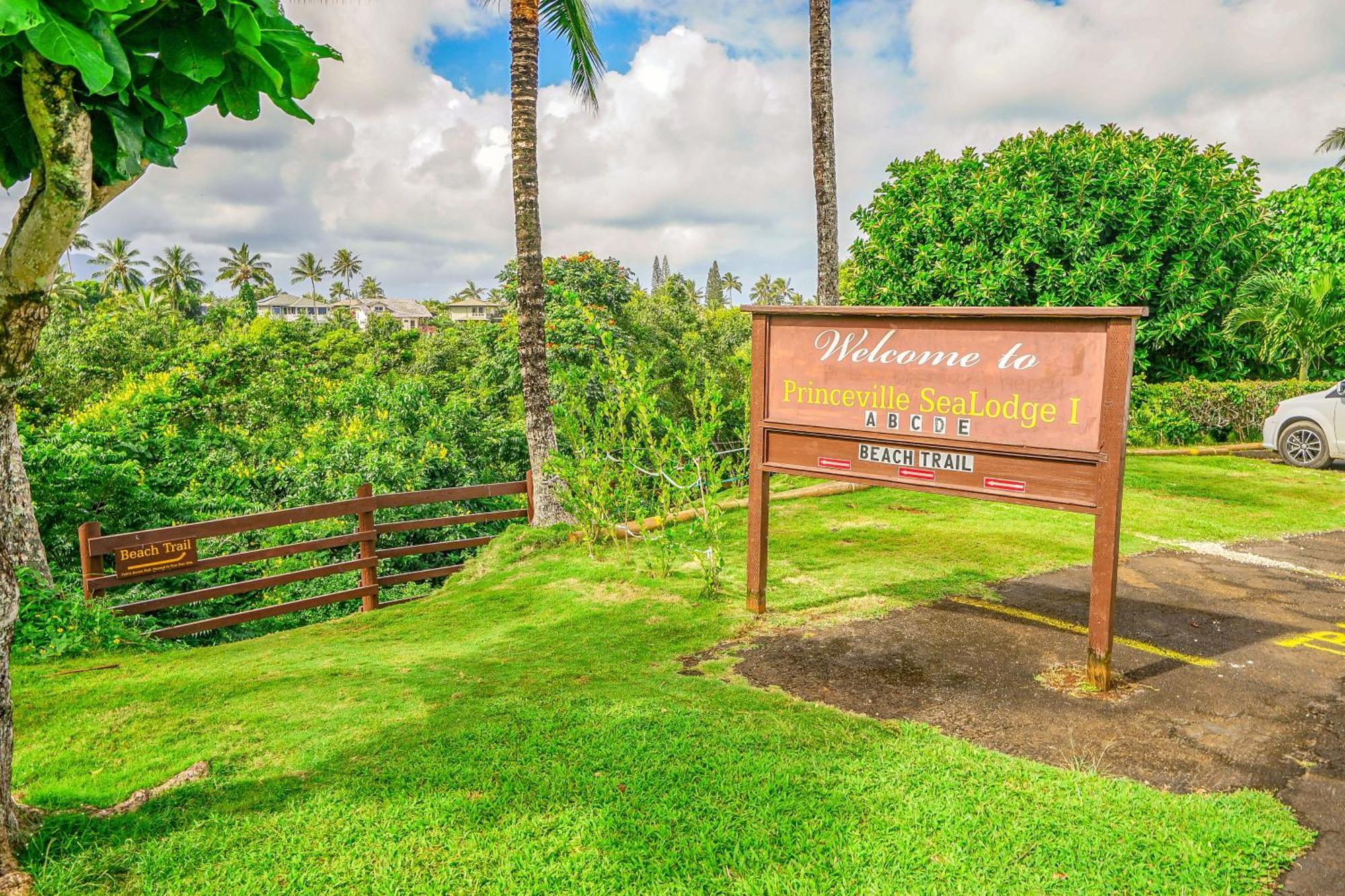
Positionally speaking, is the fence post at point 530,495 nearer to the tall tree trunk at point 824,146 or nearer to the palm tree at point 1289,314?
the tall tree trunk at point 824,146

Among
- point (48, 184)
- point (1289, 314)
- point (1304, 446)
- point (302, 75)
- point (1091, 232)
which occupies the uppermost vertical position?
point (1091, 232)

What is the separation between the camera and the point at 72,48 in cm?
213

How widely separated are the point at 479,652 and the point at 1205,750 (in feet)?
15.2

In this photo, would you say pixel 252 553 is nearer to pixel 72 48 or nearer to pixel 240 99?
pixel 240 99

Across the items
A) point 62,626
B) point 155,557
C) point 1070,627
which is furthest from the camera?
point 155,557

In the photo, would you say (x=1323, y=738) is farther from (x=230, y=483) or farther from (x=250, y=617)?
(x=230, y=483)

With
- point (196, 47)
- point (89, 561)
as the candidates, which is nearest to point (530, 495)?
point (89, 561)

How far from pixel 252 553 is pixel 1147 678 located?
7.86 m

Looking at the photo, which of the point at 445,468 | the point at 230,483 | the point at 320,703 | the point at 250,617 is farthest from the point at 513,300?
the point at 320,703

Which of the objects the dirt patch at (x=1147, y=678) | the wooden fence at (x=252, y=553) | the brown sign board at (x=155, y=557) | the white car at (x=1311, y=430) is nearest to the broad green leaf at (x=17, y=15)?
the dirt patch at (x=1147, y=678)

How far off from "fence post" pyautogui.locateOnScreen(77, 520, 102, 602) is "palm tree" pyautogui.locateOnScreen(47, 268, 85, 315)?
5.83 meters

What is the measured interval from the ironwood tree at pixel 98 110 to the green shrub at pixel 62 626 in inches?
160

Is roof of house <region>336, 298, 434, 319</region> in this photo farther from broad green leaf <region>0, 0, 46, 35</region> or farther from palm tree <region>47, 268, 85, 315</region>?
broad green leaf <region>0, 0, 46, 35</region>

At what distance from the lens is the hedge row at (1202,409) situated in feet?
52.1
